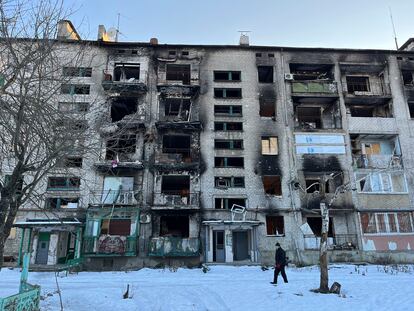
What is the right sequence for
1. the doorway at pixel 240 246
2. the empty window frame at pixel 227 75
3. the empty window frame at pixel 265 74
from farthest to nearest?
the empty window frame at pixel 265 74
the empty window frame at pixel 227 75
the doorway at pixel 240 246

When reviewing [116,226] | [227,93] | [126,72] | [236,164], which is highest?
[126,72]

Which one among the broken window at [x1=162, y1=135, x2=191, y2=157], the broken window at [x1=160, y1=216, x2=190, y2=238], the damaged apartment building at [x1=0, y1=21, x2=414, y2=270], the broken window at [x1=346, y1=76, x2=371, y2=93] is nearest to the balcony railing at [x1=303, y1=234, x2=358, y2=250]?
the damaged apartment building at [x1=0, y1=21, x2=414, y2=270]

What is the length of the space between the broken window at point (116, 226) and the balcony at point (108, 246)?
1.45 metres

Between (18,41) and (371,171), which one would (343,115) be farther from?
(18,41)

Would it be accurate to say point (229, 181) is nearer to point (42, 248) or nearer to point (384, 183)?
point (384, 183)

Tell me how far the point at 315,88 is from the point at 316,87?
0.48 ft

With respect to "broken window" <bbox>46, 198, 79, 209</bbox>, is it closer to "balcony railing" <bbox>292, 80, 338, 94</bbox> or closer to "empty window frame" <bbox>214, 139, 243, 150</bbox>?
"empty window frame" <bbox>214, 139, 243, 150</bbox>

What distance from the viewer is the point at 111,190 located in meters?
29.2

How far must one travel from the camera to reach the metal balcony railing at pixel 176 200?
93.1 ft

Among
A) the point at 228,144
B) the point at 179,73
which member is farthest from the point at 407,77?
the point at 179,73

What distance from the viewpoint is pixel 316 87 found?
109ft

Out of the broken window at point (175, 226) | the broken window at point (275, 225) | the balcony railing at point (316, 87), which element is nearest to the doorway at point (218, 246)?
the broken window at point (175, 226)

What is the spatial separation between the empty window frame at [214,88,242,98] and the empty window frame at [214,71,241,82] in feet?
3.82

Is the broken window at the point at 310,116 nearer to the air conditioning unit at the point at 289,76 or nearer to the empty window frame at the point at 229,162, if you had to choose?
the air conditioning unit at the point at 289,76
